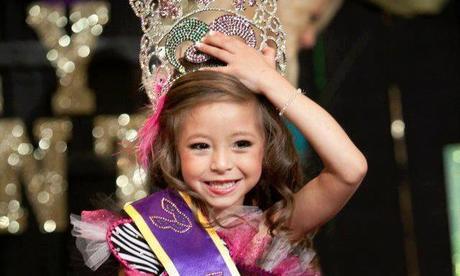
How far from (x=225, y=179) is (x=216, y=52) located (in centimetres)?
25

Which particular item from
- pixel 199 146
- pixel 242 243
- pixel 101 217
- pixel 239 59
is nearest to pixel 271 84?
pixel 239 59

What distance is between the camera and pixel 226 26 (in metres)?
2.40

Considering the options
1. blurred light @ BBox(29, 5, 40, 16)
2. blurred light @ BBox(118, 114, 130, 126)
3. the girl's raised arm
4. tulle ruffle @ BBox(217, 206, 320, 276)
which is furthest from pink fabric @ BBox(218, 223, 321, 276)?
blurred light @ BBox(29, 5, 40, 16)

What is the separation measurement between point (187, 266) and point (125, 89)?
1.51 m

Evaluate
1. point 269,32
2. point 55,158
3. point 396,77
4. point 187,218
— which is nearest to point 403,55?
point 396,77

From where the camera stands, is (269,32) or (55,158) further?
(55,158)

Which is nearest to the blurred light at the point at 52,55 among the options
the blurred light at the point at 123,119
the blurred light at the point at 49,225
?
the blurred light at the point at 123,119

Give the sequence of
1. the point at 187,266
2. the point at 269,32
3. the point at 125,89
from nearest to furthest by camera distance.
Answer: the point at 187,266 < the point at 269,32 < the point at 125,89

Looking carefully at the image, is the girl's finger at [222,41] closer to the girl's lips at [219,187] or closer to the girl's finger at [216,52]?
the girl's finger at [216,52]

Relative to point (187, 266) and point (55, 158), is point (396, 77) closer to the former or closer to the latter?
→ point (55, 158)

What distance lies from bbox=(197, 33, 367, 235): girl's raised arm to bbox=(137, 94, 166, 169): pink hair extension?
0.15 meters

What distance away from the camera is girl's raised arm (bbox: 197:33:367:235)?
229 cm

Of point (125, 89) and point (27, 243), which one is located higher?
point (125, 89)

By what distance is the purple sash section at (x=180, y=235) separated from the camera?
2287 mm
